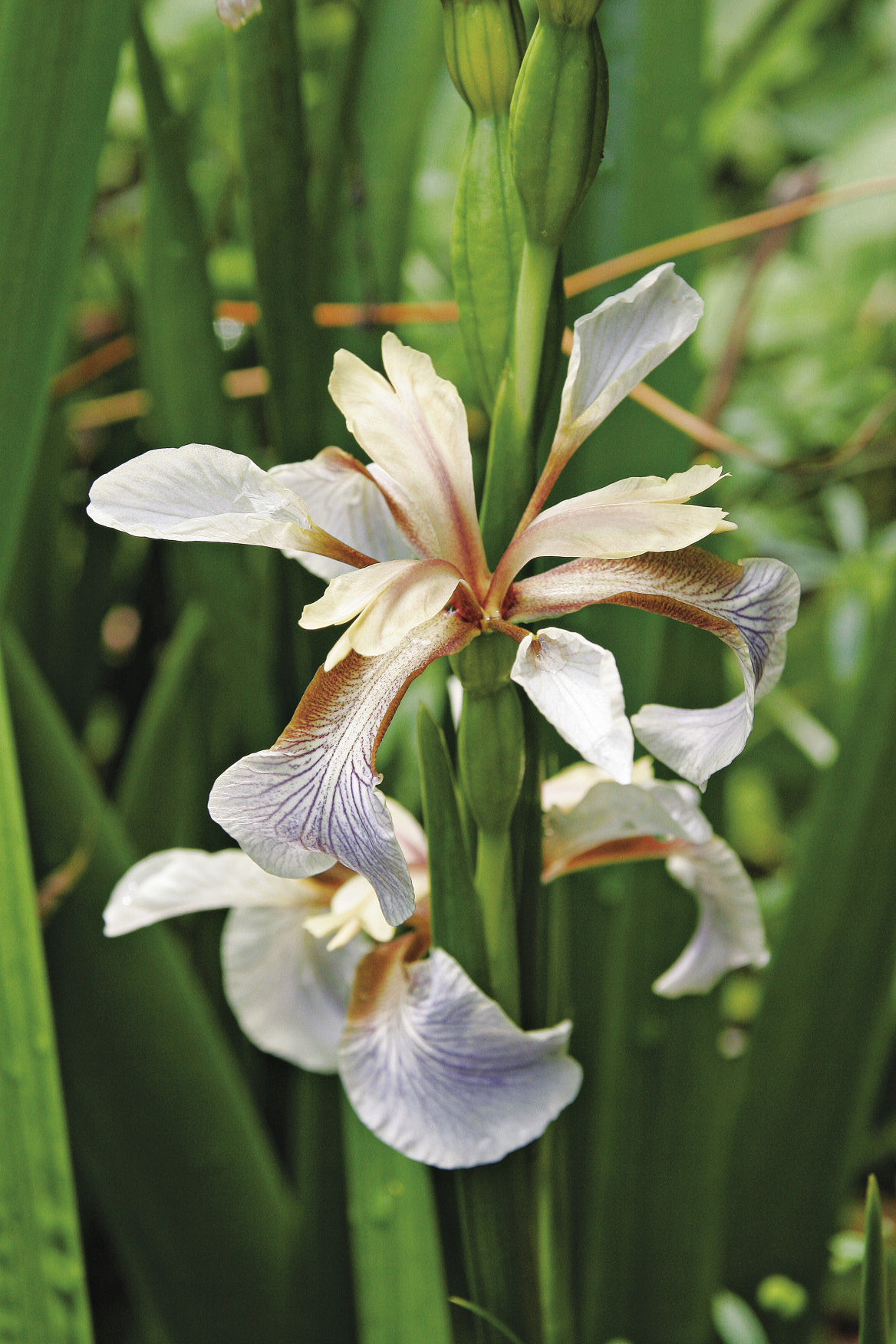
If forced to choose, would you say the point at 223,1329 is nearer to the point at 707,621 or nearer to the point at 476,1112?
the point at 476,1112

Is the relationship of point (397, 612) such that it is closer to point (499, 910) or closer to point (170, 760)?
point (499, 910)

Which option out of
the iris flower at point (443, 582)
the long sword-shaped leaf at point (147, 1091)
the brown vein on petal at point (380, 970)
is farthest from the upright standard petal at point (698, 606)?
the long sword-shaped leaf at point (147, 1091)

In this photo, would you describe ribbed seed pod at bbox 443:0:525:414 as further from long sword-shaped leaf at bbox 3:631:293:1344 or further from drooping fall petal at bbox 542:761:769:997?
long sword-shaped leaf at bbox 3:631:293:1344

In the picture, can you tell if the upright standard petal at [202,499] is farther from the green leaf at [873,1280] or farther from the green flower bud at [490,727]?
the green leaf at [873,1280]

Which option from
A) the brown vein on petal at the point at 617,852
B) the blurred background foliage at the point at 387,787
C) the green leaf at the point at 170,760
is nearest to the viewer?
the brown vein on petal at the point at 617,852

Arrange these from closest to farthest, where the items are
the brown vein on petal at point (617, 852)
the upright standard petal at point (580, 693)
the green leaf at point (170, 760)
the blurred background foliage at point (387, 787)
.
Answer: the upright standard petal at point (580, 693) < the brown vein on petal at point (617, 852) < the blurred background foliage at point (387, 787) < the green leaf at point (170, 760)

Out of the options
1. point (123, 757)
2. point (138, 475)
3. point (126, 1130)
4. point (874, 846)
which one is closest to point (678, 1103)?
point (874, 846)

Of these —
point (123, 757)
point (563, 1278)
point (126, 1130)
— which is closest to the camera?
point (563, 1278)

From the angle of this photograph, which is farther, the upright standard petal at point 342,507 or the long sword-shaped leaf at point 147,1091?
the long sword-shaped leaf at point 147,1091
